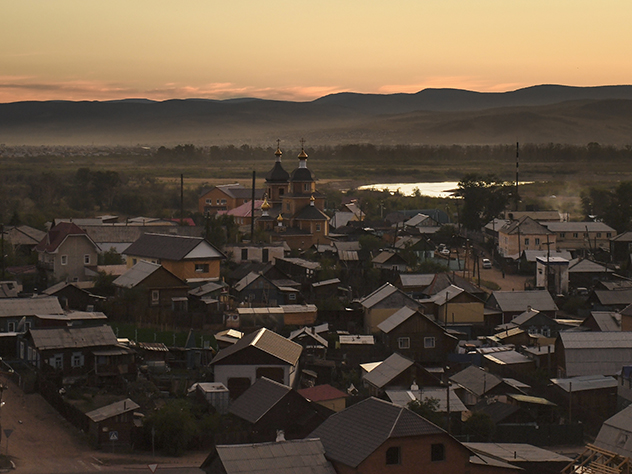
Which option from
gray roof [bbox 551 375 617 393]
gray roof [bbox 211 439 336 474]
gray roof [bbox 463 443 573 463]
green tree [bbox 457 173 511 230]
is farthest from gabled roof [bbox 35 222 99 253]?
green tree [bbox 457 173 511 230]

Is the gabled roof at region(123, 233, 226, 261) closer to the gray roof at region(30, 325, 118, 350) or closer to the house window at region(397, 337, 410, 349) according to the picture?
the house window at region(397, 337, 410, 349)

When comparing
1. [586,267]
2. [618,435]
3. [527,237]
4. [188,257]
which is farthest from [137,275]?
[527,237]

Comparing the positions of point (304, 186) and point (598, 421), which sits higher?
point (304, 186)

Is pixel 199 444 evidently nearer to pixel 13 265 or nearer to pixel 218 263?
pixel 218 263

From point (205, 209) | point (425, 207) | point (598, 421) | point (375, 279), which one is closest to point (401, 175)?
point (425, 207)

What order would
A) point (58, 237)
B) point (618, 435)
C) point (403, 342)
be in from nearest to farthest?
point (618, 435)
point (403, 342)
point (58, 237)

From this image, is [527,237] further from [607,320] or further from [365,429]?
[365,429]
